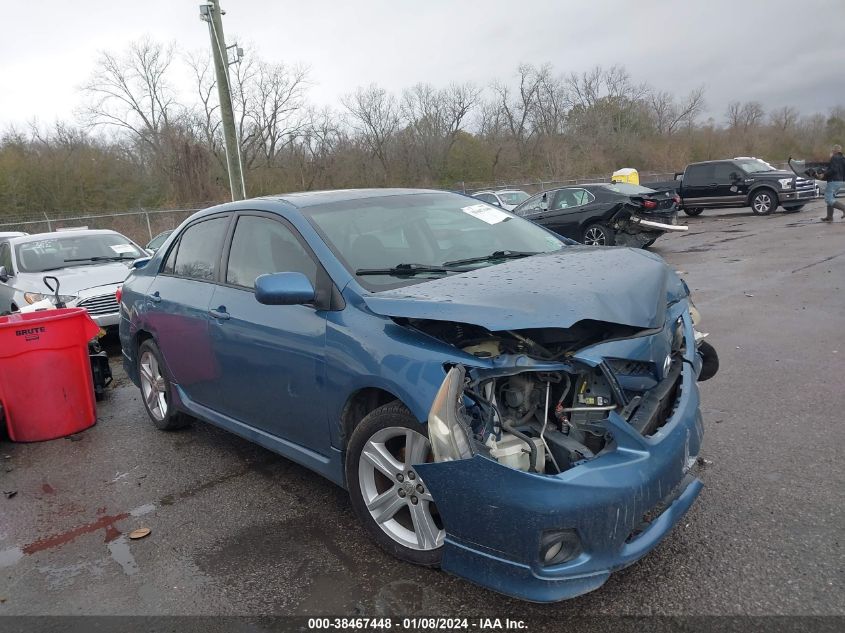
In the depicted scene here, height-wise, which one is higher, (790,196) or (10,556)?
(790,196)

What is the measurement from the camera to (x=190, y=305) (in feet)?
14.3

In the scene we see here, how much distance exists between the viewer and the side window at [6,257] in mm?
9288

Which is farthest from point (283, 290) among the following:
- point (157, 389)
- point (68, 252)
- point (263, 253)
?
point (68, 252)

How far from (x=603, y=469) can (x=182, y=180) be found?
36.9 m

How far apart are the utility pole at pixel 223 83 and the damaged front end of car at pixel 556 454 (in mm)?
12061

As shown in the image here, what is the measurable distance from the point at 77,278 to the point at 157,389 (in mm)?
4262

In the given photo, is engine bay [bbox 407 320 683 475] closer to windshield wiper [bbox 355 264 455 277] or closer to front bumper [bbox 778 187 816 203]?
windshield wiper [bbox 355 264 455 277]

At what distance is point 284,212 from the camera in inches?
149

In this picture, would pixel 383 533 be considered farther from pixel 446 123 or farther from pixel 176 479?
pixel 446 123

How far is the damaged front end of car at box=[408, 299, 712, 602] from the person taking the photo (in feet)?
7.69

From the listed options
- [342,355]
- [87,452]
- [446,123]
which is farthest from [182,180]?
[342,355]

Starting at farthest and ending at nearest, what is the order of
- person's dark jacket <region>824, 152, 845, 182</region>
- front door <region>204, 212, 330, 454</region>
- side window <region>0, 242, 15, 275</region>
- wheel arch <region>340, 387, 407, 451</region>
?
person's dark jacket <region>824, 152, 845, 182</region> < side window <region>0, 242, 15, 275</region> < front door <region>204, 212, 330, 454</region> < wheel arch <region>340, 387, 407, 451</region>

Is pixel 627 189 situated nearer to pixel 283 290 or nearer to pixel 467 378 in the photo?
pixel 283 290

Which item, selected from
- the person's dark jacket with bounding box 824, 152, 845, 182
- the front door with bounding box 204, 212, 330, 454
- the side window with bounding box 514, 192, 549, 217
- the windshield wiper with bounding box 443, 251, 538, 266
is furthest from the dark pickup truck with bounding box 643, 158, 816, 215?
the front door with bounding box 204, 212, 330, 454
